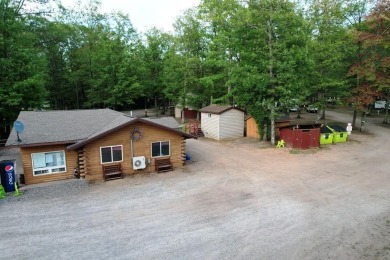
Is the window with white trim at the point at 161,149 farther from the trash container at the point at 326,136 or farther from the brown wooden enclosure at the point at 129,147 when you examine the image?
the trash container at the point at 326,136

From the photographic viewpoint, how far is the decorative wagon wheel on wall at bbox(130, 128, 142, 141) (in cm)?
1597

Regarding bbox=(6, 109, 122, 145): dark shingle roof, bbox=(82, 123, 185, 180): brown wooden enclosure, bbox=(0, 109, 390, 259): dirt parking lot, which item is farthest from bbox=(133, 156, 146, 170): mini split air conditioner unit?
bbox=(6, 109, 122, 145): dark shingle roof

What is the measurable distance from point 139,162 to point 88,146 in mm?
3082

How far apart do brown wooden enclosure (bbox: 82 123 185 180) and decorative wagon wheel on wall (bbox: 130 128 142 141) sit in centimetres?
13

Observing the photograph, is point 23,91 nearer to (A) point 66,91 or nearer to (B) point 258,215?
(A) point 66,91

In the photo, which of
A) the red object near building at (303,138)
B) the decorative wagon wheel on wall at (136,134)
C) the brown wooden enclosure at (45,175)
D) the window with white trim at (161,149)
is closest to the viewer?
the brown wooden enclosure at (45,175)

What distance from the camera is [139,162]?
53.0ft

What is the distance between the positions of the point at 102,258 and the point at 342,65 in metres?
31.2

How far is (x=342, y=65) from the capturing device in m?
29.7

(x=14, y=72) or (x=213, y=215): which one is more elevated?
(x=14, y=72)

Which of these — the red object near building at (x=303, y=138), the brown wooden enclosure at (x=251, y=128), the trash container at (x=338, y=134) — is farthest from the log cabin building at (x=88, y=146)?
the trash container at (x=338, y=134)

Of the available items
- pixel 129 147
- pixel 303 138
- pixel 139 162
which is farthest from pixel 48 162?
pixel 303 138

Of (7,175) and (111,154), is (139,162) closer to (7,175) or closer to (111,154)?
(111,154)

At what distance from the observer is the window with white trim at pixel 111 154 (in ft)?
50.9
